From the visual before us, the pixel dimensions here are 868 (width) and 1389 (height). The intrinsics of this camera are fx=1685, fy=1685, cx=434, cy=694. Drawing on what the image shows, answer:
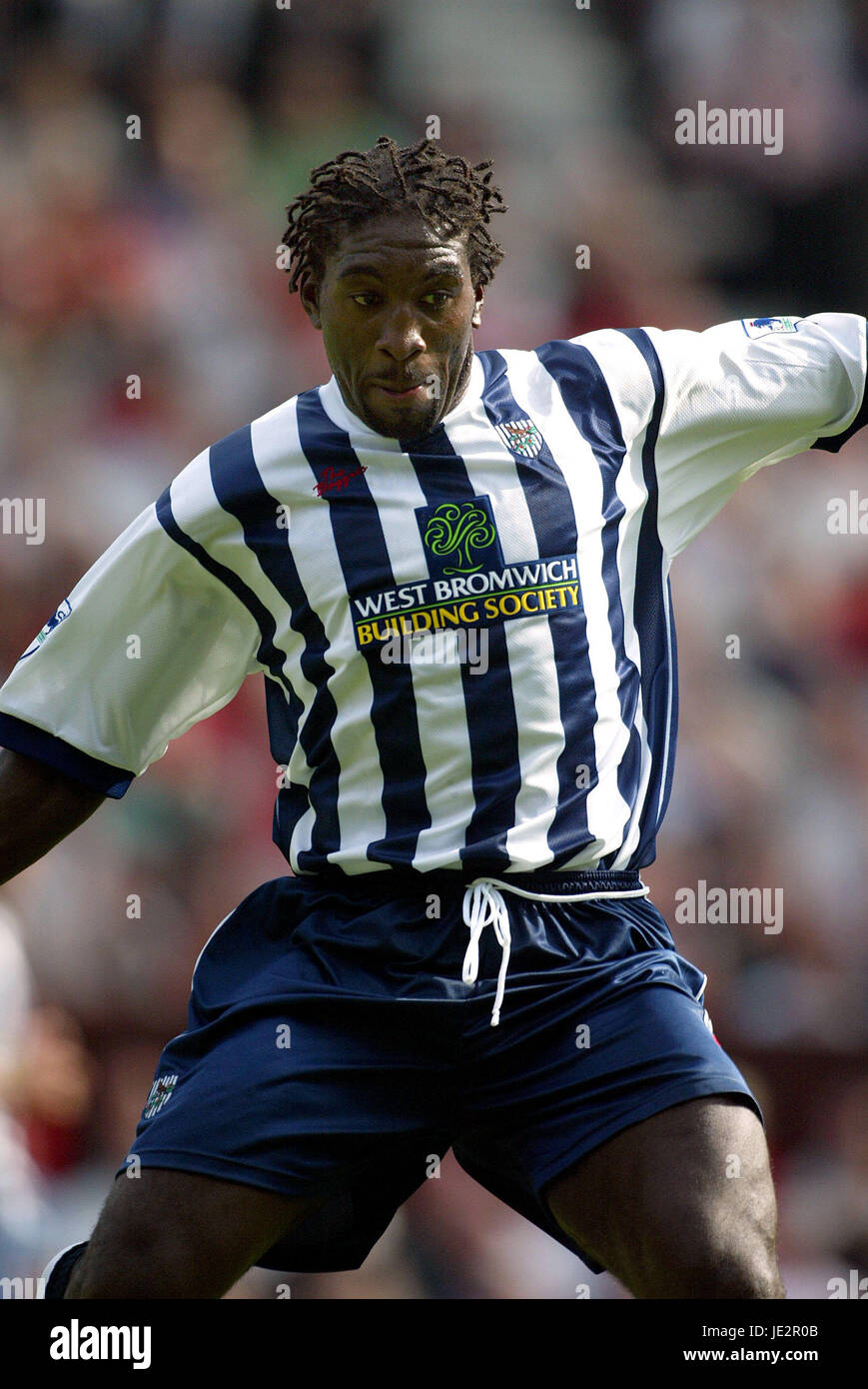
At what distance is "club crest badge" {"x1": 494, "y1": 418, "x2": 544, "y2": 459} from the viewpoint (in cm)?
250

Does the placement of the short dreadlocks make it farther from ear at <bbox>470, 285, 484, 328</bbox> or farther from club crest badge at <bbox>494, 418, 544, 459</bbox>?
club crest badge at <bbox>494, 418, 544, 459</bbox>

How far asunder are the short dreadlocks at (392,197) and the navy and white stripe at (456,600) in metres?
0.21

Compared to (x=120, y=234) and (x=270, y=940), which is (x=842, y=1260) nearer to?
(x=270, y=940)

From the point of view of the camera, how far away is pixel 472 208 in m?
2.51

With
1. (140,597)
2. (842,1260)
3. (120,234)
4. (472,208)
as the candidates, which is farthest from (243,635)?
(120,234)

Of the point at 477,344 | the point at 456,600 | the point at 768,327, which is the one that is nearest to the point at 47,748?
the point at 456,600

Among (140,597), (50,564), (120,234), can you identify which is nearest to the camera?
(140,597)

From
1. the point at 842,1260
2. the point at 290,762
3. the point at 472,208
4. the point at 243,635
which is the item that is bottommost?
the point at 842,1260

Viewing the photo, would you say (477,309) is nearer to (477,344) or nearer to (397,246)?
(397,246)

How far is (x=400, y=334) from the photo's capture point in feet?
7.91

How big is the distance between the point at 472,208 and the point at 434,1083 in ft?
4.18

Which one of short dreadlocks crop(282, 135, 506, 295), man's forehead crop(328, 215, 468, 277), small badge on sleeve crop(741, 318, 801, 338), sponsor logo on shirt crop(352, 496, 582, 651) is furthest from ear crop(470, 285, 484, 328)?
small badge on sleeve crop(741, 318, 801, 338)

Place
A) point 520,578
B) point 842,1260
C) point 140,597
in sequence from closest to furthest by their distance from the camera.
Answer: point 520,578 → point 140,597 → point 842,1260

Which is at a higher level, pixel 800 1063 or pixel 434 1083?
pixel 434 1083
